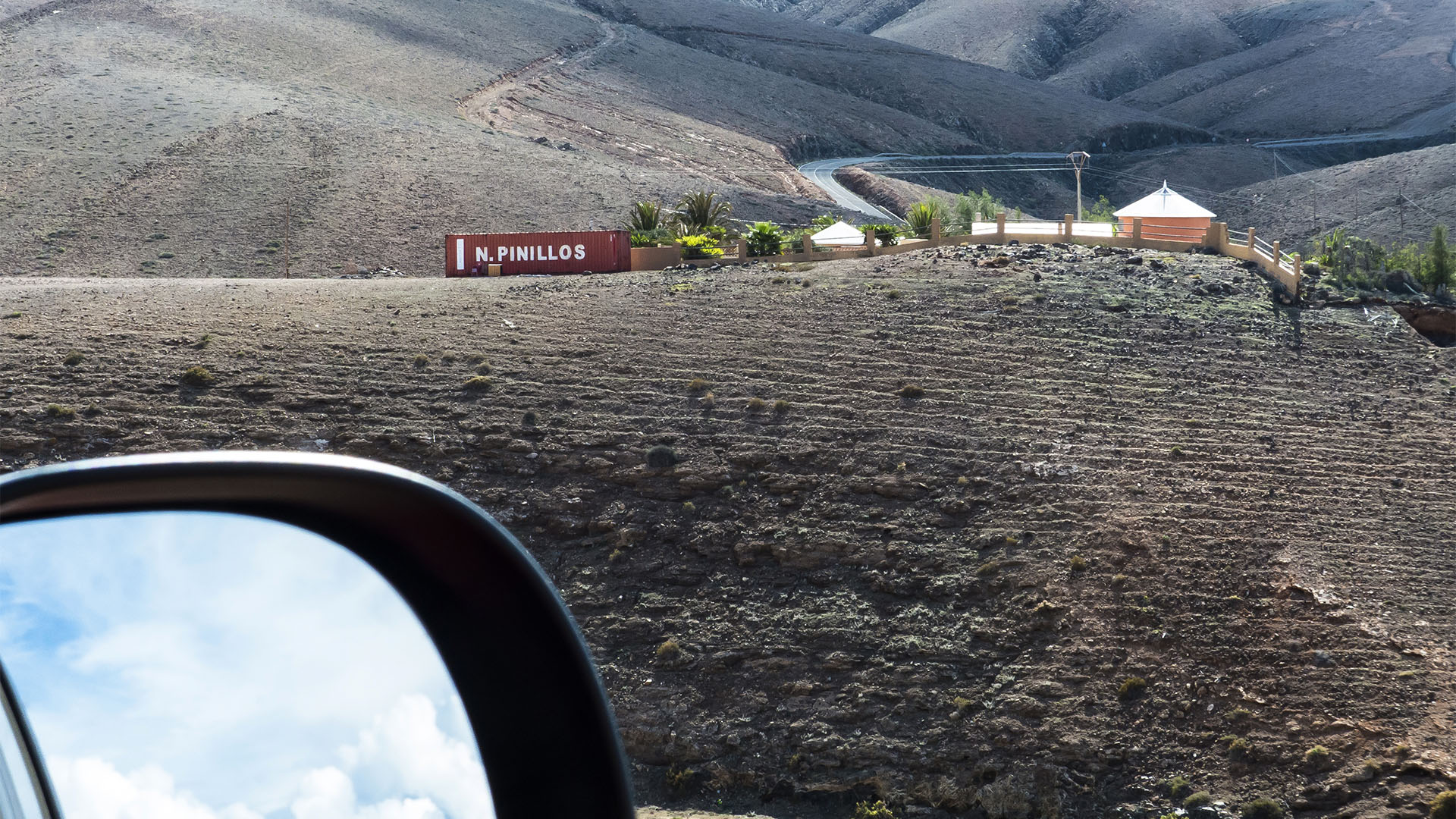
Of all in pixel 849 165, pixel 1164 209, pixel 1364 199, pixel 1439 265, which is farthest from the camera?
pixel 849 165

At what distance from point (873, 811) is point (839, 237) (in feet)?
83.7

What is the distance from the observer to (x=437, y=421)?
2820 cm

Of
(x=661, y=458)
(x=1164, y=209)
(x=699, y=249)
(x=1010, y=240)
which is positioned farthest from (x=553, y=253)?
(x=1164, y=209)

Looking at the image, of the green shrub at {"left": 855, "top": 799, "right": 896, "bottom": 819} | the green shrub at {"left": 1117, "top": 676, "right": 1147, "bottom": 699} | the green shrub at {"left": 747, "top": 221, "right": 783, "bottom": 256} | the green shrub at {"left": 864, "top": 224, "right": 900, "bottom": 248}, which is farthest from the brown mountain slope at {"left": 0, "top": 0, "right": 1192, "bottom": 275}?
Result: the green shrub at {"left": 1117, "top": 676, "right": 1147, "bottom": 699}

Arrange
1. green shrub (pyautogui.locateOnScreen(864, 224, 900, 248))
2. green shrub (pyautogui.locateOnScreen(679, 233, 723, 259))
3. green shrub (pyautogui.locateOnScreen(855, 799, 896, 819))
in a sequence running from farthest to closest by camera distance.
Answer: green shrub (pyautogui.locateOnScreen(864, 224, 900, 248)), green shrub (pyautogui.locateOnScreen(679, 233, 723, 259)), green shrub (pyautogui.locateOnScreen(855, 799, 896, 819))

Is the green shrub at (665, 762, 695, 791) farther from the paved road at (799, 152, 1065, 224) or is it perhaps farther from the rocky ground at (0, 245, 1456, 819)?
the paved road at (799, 152, 1065, 224)

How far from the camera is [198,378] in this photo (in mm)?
28578

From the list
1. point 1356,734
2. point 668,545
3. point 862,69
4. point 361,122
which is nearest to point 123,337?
point 668,545

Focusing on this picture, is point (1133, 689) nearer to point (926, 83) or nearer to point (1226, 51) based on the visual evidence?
point (926, 83)

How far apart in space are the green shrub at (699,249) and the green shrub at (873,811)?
22388mm

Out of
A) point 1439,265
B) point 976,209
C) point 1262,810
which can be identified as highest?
point 976,209

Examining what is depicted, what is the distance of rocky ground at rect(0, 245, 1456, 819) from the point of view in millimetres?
21109

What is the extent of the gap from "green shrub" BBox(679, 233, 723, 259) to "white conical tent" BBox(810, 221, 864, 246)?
355cm

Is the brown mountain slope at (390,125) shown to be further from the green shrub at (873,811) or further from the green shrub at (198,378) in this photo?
the green shrub at (873,811)
